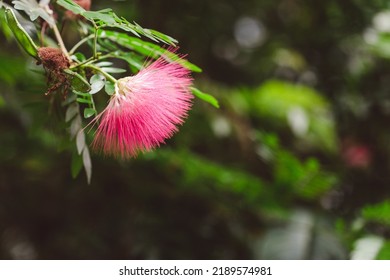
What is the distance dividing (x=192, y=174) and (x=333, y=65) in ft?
3.56

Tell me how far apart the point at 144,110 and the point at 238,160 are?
1.68 meters

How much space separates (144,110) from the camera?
0.73 metres

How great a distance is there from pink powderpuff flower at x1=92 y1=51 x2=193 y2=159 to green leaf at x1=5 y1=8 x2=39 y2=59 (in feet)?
0.45

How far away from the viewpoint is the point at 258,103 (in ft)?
7.09

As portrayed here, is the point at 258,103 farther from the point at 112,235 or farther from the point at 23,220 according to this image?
the point at 23,220

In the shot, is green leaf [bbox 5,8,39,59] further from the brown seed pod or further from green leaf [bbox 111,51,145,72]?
green leaf [bbox 111,51,145,72]

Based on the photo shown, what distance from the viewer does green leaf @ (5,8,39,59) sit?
716 mm

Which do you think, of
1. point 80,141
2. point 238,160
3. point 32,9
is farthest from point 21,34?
point 238,160

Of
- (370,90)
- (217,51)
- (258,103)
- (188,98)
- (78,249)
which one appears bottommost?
(188,98)

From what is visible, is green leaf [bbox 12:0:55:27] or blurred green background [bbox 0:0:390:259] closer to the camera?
green leaf [bbox 12:0:55:27]

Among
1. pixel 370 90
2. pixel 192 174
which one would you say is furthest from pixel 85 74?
pixel 370 90

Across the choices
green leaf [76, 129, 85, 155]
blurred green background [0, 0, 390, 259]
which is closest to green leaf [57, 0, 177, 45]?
green leaf [76, 129, 85, 155]

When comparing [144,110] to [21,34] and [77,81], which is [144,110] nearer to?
[77,81]

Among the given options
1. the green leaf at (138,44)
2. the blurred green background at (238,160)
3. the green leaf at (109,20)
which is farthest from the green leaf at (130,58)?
the blurred green background at (238,160)
